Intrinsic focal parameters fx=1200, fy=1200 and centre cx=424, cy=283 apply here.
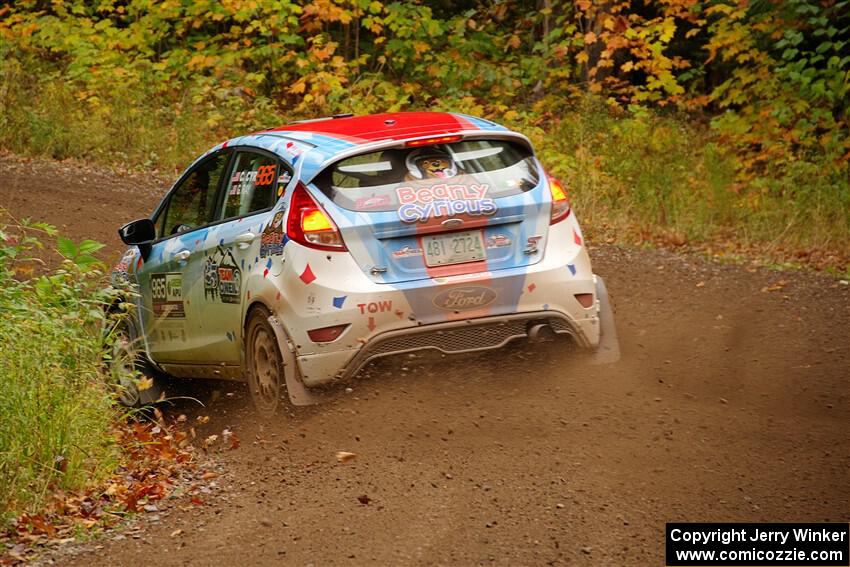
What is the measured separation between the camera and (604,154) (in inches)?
634

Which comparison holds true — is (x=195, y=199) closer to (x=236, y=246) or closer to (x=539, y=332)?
(x=236, y=246)

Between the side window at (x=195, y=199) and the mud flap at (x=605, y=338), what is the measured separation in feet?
8.43

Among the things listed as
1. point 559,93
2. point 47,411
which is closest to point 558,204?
point 47,411

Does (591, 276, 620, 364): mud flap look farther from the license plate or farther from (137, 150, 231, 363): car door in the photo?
(137, 150, 231, 363): car door

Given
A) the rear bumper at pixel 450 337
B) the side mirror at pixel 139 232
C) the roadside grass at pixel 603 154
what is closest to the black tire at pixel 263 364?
the rear bumper at pixel 450 337

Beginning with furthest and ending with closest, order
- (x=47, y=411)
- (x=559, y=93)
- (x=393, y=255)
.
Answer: (x=559, y=93), (x=393, y=255), (x=47, y=411)

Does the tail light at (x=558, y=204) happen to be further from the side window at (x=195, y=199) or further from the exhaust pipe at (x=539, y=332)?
the side window at (x=195, y=199)

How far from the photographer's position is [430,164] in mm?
6812

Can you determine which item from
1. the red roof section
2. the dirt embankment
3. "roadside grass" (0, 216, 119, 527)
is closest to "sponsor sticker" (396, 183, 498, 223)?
the red roof section

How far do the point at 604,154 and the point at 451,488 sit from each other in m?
11.0

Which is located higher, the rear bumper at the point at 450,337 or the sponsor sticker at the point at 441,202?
the sponsor sticker at the point at 441,202

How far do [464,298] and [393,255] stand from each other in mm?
458

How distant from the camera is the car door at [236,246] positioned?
7.02 metres

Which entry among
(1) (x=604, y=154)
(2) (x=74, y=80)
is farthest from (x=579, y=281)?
(2) (x=74, y=80)
